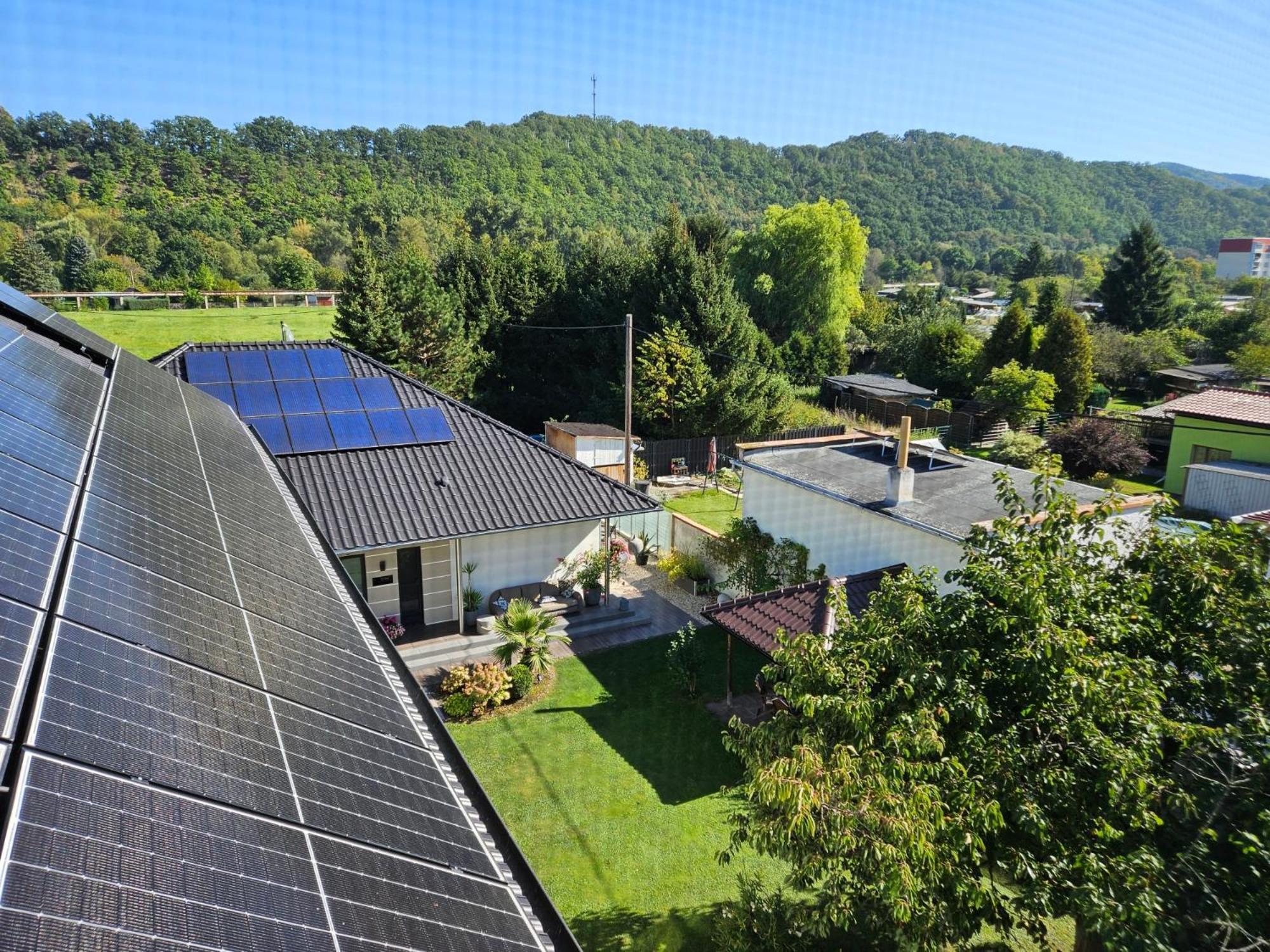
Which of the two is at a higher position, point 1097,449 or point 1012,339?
point 1012,339

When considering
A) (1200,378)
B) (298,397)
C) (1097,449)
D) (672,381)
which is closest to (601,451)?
(672,381)

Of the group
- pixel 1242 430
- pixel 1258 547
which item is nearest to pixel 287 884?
pixel 1258 547

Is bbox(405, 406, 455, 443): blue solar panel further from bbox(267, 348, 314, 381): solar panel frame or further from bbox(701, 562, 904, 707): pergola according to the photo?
bbox(701, 562, 904, 707): pergola

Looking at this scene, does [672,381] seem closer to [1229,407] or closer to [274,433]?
[274,433]

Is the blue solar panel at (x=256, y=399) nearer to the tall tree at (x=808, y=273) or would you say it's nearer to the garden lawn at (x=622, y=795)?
the garden lawn at (x=622, y=795)

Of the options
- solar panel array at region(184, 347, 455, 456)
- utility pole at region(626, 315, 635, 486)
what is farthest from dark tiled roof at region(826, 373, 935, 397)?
solar panel array at region(184, 347, 455, 456)

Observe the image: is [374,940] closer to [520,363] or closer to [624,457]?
[624,457]
